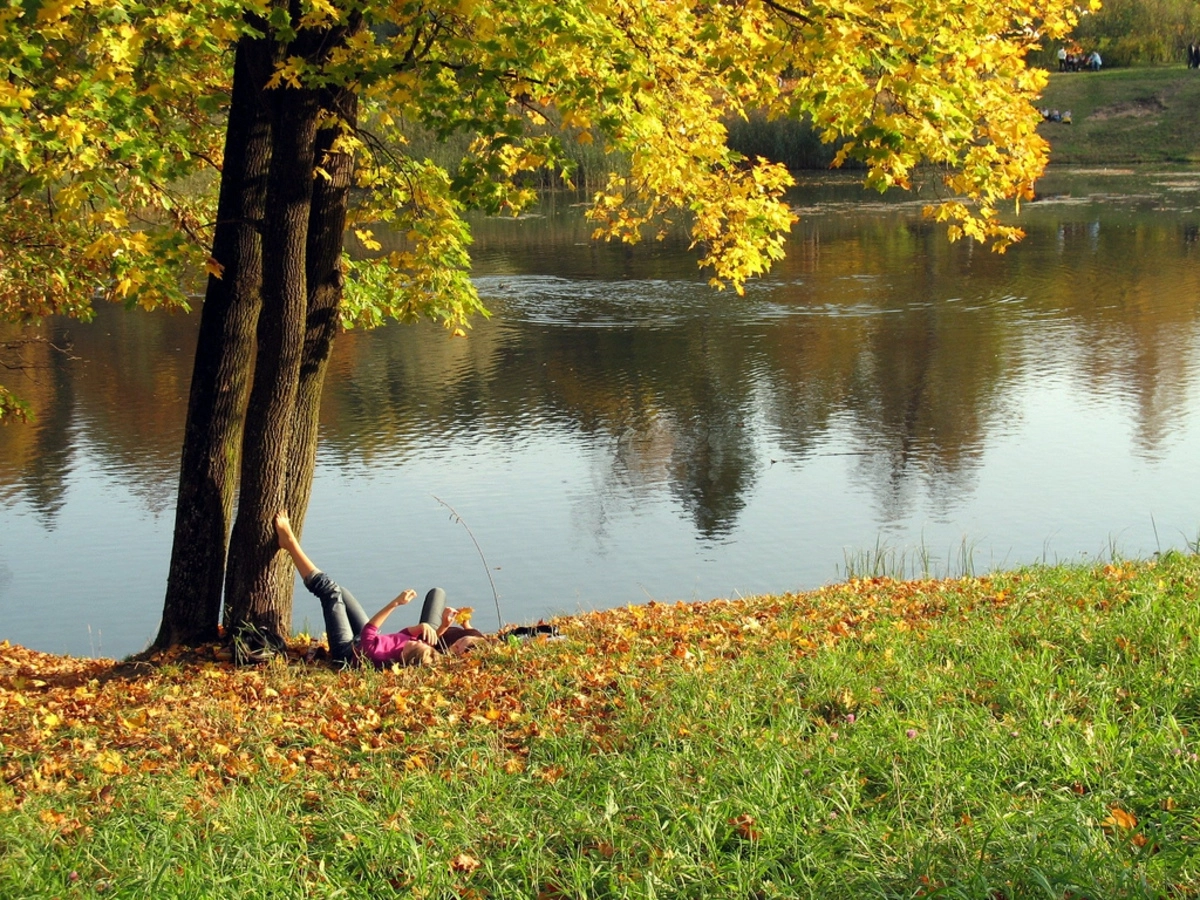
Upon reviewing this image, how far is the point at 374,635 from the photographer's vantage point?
24.6ft

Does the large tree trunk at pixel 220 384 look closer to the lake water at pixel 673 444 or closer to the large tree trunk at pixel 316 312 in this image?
the large tree trunk at pixel 316 312

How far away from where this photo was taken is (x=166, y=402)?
20422 mm

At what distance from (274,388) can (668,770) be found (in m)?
4.62

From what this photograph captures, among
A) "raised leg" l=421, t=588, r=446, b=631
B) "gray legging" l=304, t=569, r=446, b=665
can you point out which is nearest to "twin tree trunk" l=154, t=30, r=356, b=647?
"gray legging" l=304, t=569, r=446, b=665

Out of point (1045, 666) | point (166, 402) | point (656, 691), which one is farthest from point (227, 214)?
point (166, 402)

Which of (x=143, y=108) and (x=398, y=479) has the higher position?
(x=143, y=108)

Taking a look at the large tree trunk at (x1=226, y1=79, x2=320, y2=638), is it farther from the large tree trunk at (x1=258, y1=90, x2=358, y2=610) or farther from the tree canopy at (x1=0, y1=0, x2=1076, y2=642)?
the large tree trunk at (x1=258, y1=90, x2=358, y2=610)

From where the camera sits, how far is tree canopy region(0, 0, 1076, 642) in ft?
22.1

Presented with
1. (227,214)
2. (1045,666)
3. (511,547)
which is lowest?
(511,547)

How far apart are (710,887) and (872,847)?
538mm

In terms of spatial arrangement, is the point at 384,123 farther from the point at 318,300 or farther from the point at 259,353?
the point at 259,353

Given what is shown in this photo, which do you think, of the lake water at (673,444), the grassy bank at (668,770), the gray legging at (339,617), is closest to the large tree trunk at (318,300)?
the gray legging at (339,617)

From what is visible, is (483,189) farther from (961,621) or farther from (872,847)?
(872,847)

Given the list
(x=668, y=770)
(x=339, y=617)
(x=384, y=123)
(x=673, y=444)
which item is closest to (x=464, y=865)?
(x=668, y=770)
